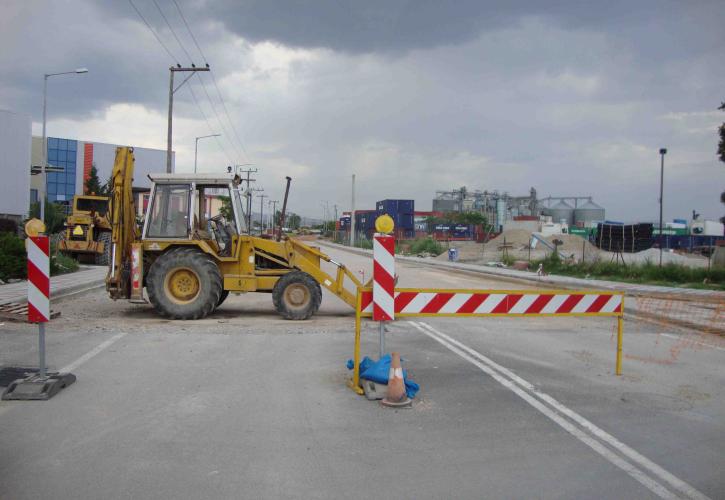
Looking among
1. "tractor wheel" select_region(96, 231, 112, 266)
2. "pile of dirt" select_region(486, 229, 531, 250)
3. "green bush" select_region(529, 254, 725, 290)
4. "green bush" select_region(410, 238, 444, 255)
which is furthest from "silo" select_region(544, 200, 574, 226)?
"tractor wheel" select_region(96, 231, 112, 266)

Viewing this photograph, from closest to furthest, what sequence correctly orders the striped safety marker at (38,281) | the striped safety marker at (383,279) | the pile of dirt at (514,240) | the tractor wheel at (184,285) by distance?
the striped safety marker at (38,281) < the striped safety marker at (383,279) < the tractor wheel at (184,285) < the pile of dirt at (514,240)

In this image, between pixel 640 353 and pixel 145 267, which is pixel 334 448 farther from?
pixel 145 267

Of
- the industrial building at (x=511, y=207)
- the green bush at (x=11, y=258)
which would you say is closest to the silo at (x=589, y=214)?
the industrial building at (x=511, y=207)

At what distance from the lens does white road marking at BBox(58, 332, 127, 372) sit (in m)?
7.64

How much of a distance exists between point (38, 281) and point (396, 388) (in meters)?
3.96

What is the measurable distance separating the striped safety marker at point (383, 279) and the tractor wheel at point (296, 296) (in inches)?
206

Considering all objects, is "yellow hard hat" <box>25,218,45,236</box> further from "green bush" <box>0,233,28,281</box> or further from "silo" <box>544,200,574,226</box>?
"silo" <box>544,200,574,226</box>

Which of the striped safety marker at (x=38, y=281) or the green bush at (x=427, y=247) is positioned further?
the green bush at (x=427, y=247)

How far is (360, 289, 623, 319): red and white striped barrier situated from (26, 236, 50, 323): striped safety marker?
134 inches

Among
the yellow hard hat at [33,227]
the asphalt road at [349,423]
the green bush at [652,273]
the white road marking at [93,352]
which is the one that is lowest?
the white road marking at [93,352]

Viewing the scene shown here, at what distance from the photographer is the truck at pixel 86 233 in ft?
82.8

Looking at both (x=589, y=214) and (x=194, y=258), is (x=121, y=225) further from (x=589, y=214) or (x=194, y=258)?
(x=589, y=214)

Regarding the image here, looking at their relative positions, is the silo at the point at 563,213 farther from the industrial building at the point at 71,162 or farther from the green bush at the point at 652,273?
the green bush at the point at 652,273

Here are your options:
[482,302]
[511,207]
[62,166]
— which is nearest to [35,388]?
[482,302]
